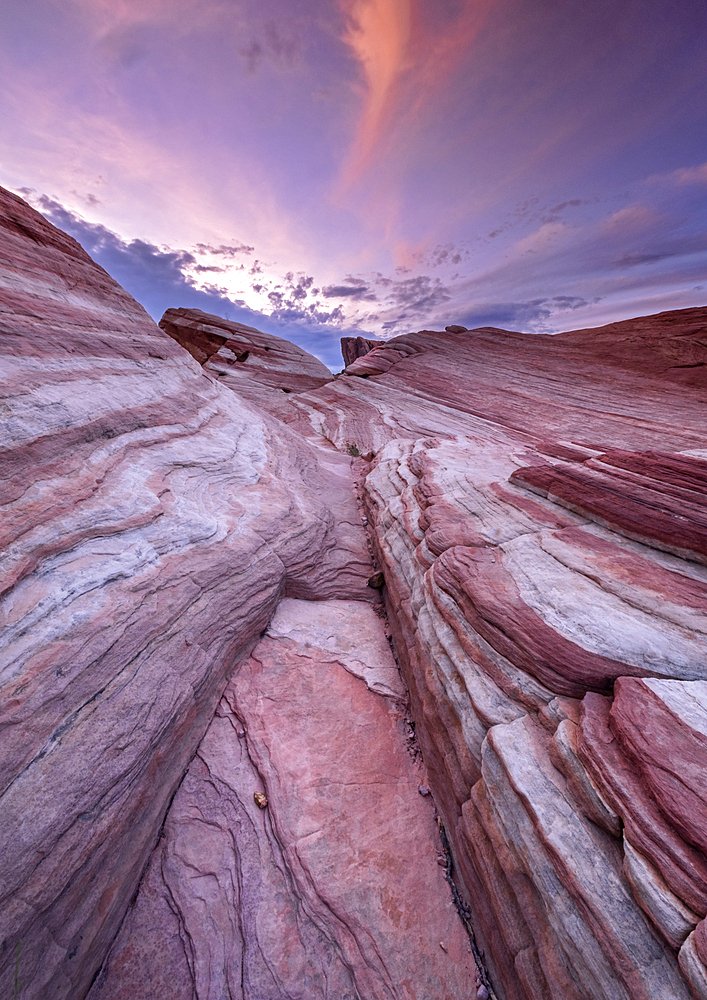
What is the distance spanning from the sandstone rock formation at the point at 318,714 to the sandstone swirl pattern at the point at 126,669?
0.09 ft

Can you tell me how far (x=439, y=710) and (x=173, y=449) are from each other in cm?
737

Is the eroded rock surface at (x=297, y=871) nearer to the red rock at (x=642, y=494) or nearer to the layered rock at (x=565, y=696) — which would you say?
the layered rock at (x=565, y=696)

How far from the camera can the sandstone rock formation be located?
9.74 feet

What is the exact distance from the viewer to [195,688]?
4988 mm

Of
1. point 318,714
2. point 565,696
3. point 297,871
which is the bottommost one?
point 297,871

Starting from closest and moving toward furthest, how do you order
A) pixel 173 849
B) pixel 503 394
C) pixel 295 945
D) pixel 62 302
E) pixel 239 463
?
pixel 295 945
pixel 173 849
pixel 62 302
pixel 239 463
pixel 503 394

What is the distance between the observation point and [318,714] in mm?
5473

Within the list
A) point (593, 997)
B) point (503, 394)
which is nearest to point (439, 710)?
point (593, 997)

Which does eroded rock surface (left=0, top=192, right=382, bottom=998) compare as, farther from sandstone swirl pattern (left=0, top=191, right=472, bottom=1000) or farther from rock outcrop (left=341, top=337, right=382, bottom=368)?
rock outcrop (left=341, top=337, right=382, bottom=368)

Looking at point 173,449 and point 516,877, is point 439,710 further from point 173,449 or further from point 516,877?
point 173,449

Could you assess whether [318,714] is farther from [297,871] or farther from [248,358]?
[248,358]

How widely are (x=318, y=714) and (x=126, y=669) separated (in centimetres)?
284

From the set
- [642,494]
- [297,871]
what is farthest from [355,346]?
[297,871]

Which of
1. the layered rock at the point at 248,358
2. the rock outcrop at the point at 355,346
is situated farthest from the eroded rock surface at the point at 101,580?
the rock outcrop at the point at 355,346
